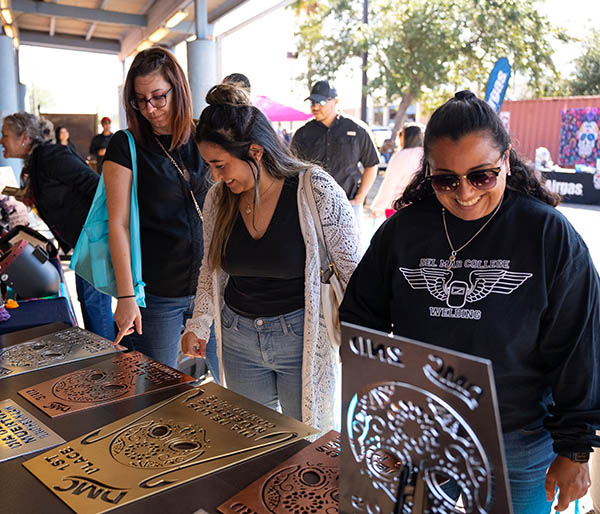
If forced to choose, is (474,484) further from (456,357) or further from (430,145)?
(430,145)

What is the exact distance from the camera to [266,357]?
1.57 m

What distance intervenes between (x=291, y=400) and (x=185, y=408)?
464 millimetres

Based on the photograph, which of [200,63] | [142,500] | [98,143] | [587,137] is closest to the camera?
[142,500]

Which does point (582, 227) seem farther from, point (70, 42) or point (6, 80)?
point (70, 42)

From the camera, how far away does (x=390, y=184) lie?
4.56 m

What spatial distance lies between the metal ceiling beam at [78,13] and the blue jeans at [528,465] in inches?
368

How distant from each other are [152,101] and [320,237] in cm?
66

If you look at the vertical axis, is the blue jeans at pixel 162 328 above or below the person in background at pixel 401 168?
below

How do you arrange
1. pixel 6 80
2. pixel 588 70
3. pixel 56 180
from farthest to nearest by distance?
pixel 588 70, pixel 6 80, pixel 56 180

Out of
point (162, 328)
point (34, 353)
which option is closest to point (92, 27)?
point (162, 328)

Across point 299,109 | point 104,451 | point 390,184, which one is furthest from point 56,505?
point 299,109

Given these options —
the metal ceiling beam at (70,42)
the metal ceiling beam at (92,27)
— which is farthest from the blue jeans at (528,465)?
the metal ceiling beam at (70,42)

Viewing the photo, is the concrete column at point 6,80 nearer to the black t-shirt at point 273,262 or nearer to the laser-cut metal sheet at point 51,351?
the laser-cut metal sheet at point 51,351

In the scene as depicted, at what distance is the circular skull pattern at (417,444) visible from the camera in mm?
684
